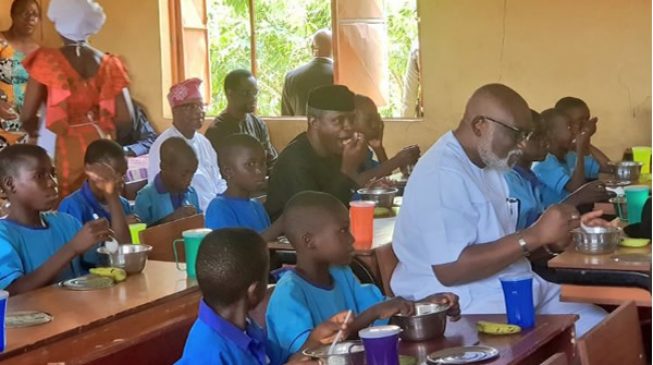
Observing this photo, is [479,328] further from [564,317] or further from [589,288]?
[589,288]

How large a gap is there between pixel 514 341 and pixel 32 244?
1.83 metres

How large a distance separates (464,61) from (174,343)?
5131 mm

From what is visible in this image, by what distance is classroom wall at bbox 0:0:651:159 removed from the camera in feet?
25.2

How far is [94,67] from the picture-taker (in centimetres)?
594

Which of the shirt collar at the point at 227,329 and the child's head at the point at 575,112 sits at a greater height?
the child's head at the point at 575,112

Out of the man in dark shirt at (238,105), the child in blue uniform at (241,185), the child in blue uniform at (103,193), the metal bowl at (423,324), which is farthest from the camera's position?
the man in dark shirt at (238,105)

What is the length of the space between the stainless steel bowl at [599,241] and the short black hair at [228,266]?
1876mm

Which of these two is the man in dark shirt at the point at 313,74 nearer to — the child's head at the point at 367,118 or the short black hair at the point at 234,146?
the child's head at the point at 367,118

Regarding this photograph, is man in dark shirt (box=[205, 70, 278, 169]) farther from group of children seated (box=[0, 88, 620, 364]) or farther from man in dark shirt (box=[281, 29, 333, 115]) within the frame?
group of children seated (box=[0, 88, 620, 364])

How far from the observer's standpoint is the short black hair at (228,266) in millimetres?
2695

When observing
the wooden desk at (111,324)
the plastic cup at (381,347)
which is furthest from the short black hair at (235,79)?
the plastic cup at (381,347)

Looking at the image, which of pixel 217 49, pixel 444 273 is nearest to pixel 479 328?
pixel 444 273

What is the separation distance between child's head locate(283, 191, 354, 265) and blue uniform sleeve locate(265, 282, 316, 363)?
0.73 ft

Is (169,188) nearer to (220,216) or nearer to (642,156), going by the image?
(220,216)
